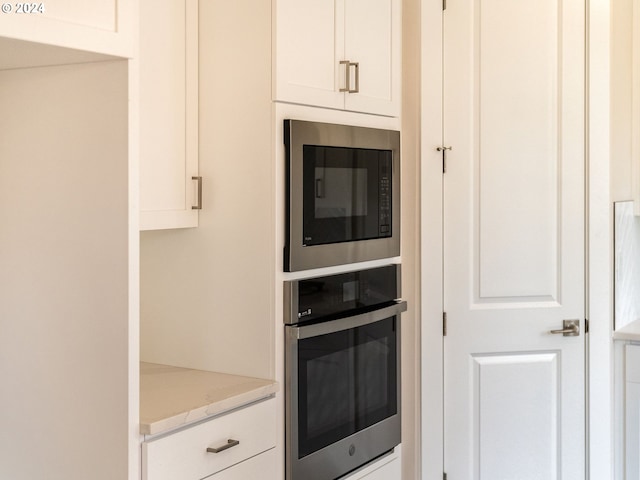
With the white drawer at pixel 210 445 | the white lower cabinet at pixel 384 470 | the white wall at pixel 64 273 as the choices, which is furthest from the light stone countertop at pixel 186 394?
the white lower cabinet at pixel 384 470

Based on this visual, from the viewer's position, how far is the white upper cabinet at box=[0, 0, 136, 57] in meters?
1.69

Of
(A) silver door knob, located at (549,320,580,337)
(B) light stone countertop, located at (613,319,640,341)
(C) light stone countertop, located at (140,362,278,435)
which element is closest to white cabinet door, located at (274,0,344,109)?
Result: (C) light stone countertop, located at (140,362,278,435)

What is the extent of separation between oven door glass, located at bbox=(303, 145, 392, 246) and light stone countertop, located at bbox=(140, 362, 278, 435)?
45 centimetres

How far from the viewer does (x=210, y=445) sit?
7.23ft

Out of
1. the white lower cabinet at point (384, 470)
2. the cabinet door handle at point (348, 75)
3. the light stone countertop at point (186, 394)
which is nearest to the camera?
the light stone countertop at point (186, 394)

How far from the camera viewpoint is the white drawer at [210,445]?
2025 millimetres

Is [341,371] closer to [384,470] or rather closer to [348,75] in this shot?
[384,470]

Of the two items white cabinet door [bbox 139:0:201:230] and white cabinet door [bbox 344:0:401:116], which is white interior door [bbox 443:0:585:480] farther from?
white cabinet door [bbox 139:0:201:230]

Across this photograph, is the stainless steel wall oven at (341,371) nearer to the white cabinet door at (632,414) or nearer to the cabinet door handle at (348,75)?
the cabinet door handle at (348,75)

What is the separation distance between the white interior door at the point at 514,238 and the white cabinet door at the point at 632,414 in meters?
0.19

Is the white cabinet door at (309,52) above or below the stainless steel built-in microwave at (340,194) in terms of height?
above

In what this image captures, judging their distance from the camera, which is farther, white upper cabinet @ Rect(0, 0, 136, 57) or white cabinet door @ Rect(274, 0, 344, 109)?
white cabinet door @ Rect(274, 0, 344, 109)

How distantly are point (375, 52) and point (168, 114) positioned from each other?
→ 765 mm

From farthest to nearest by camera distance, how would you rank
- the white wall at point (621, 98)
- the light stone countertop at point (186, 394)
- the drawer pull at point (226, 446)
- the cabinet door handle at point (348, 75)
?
the white wall at point (621, 98) < the cabinet door handle at point (348, 75) < the drawer pull at point (226, 446) < the light stone countertop at point (186, 394)
